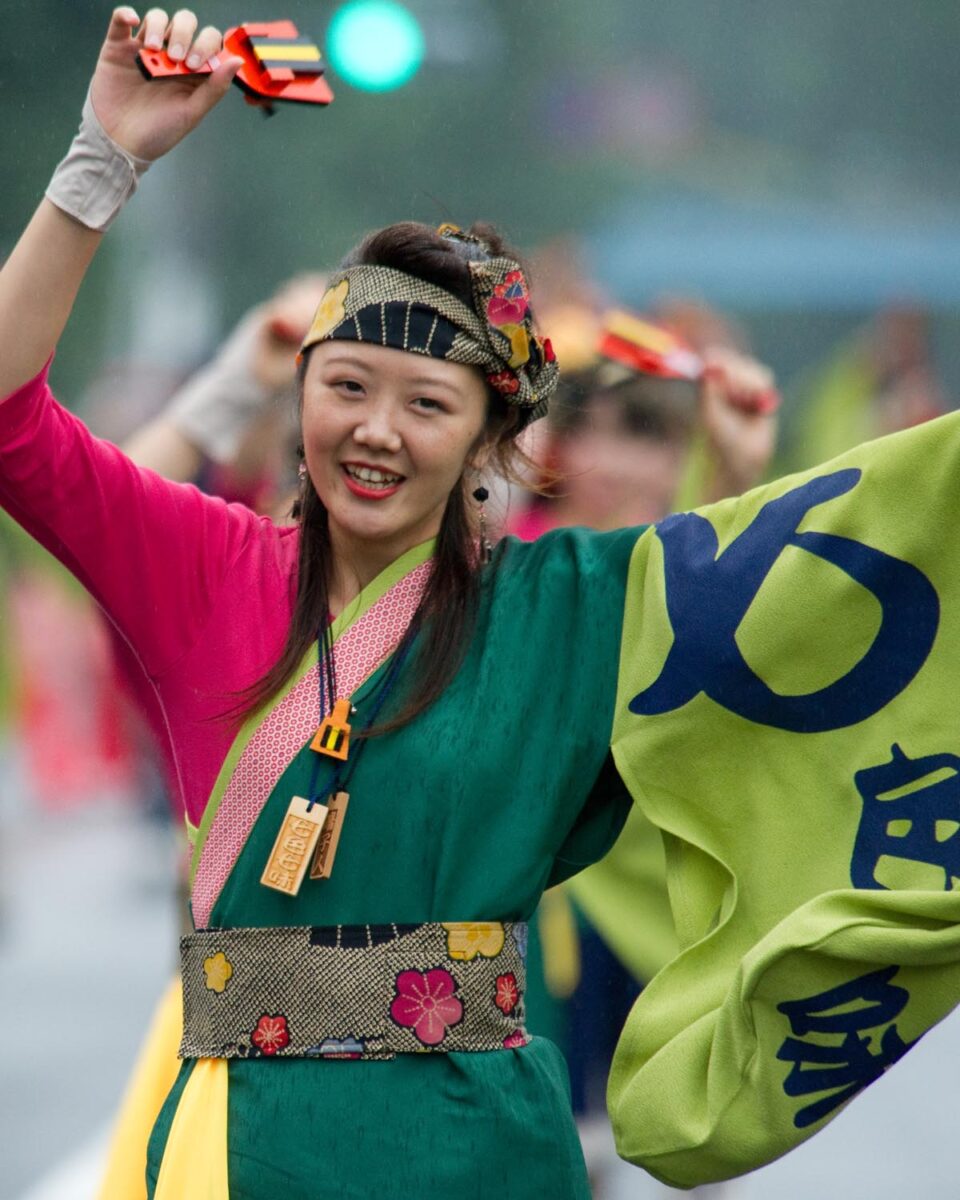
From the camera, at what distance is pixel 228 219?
14.6 meters

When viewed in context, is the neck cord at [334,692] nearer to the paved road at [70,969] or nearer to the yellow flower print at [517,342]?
the yellow flower print at [517,342]

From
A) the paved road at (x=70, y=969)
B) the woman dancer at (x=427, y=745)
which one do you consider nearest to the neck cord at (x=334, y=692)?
the woman dancer at (x=427, y=745)

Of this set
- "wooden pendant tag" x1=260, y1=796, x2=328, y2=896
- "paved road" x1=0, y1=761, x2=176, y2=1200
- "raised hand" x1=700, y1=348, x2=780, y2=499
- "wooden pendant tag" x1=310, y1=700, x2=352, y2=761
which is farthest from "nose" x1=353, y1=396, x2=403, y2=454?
"paved road" x1=0, y1=761, x2=176, y2=1200

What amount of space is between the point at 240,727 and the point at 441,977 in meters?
0.37

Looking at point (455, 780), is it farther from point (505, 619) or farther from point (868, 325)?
point (868, 325)

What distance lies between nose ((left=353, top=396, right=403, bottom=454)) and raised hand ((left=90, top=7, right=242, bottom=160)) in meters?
0.37

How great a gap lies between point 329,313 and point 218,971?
30.6 inches

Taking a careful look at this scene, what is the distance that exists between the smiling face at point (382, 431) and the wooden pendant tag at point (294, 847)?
13.4 inches

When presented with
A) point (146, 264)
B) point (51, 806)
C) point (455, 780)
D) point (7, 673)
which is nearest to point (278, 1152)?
point (455, 780)

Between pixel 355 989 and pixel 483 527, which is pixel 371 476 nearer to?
pixel 483 527

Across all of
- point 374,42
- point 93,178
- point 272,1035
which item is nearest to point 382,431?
point 93,178

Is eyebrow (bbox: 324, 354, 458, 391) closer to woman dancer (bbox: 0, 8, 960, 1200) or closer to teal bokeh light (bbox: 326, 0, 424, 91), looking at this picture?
woman dancer (bbox: 0, 8, 960, 1200)

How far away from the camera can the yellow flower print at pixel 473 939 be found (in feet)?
7.99

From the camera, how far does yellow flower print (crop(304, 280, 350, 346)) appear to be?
8.54ft
